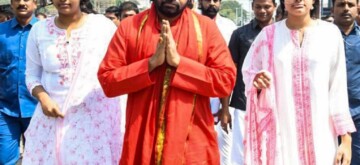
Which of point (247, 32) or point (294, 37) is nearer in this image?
point (294, 37)

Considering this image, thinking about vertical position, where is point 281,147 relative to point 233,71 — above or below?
below

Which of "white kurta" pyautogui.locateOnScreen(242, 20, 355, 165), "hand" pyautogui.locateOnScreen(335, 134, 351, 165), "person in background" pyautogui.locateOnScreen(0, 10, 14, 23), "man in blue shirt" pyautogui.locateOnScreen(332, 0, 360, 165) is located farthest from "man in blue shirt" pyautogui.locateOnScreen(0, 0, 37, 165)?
"person in background" pyautogui.locateOnScreen(0, 10, 14, 23)

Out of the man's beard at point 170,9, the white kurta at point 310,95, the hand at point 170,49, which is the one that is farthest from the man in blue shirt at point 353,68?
the hand at point 170,49

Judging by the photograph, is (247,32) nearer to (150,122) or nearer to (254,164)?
(254,164)

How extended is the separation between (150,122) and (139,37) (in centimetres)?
53

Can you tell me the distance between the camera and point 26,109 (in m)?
5.80

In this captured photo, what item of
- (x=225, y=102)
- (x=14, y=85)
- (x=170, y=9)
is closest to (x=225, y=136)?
(x=225, y=102)

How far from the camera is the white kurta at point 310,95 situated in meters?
3.98

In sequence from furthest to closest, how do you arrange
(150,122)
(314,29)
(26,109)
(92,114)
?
1. (26,109)
2. (92,114)
3. (314,29)
4. (150,122)

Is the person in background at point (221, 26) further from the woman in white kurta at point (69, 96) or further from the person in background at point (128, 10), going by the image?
the woman in white kurta at point (69, 96)

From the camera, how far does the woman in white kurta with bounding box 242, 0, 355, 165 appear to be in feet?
13.1

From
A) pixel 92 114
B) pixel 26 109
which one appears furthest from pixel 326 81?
pixel 26 109

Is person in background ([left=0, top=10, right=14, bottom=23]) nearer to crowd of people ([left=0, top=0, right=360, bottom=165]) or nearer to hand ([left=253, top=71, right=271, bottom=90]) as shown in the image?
crowd of people ([left=0, top=0, right=360, bottom=165])

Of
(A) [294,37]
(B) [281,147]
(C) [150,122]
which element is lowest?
(B) [281,147]
